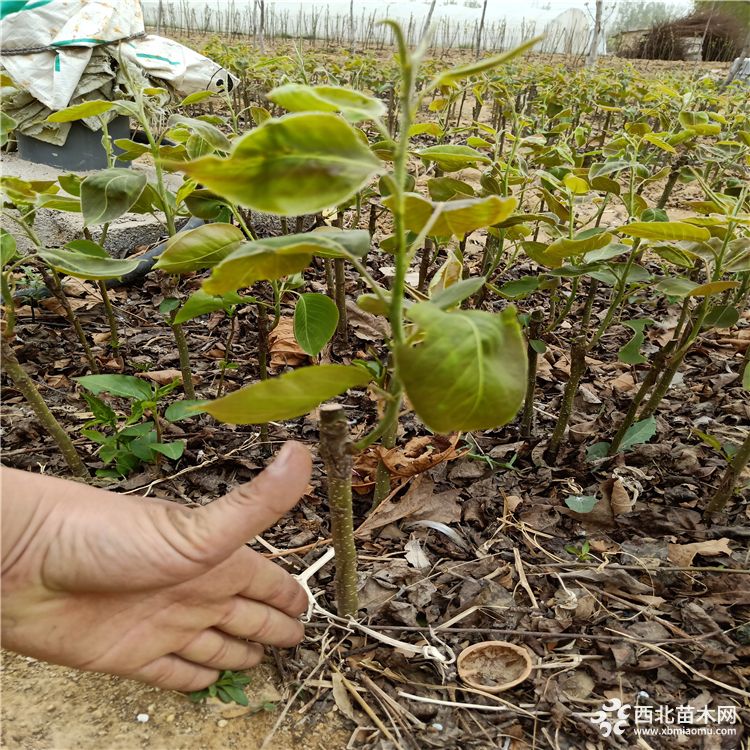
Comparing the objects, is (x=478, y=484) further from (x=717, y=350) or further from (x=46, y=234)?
(x=46, y=234)

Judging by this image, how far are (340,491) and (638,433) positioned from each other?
103 cm

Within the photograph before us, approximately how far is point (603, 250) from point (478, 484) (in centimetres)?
A: 70

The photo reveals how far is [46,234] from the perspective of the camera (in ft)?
11.3

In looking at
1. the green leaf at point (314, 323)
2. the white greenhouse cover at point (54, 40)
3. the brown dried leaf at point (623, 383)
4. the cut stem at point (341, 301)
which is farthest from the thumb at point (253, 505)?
the white greenhouse cover at point (54, 40)

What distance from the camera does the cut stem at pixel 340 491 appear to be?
3.10ft

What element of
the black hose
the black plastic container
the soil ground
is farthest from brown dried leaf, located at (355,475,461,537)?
the black plastic container

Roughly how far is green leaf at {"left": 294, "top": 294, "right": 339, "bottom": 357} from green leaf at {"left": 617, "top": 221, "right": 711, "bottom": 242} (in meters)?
0.64

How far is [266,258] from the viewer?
823mm

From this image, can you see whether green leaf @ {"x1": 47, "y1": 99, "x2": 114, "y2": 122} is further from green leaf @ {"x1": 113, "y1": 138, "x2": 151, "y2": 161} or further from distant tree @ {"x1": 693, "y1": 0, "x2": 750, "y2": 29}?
distant tree @ {"x1": 693, "y1": 0, "x2": 750, "y2": 29}

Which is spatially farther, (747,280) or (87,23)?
(87,23)

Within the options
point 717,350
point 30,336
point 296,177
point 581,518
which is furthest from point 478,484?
Answer: point 30,336

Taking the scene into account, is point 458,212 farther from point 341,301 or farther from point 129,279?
point 129,279

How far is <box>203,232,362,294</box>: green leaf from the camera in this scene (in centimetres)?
76

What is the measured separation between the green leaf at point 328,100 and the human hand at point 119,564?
533 millimetres
